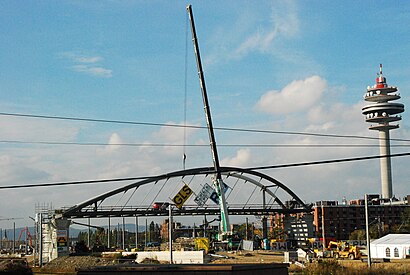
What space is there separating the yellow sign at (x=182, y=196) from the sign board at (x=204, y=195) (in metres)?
5.65

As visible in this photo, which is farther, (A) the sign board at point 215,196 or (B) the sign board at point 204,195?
(B) the sign board at point 204,195

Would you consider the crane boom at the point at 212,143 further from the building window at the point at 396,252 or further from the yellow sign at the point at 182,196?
the building window at the point at 396,252

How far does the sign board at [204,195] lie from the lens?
11719 cm

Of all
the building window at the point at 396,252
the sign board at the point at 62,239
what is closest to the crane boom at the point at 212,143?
the sign board at the point at 62,239

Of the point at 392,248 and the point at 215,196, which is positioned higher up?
the point at 215,196

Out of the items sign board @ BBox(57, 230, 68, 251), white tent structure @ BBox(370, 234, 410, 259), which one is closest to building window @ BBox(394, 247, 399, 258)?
white tent structure @ BBox(370, 234, 410, 259)

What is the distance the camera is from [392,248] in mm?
87250

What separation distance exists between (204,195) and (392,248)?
40.5m

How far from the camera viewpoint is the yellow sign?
364 feet

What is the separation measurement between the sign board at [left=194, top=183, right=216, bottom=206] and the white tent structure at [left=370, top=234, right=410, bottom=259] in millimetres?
36056

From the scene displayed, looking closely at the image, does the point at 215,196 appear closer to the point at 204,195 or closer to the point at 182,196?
the point at 204,195

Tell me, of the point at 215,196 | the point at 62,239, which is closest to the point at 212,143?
the point at 215,196

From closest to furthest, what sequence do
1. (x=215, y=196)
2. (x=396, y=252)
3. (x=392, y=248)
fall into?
1. (x=396, y=252)
2. (x=392, y=248)
3. (x=215, y=196)

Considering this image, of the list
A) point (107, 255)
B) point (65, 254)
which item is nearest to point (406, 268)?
point (107, 255)
